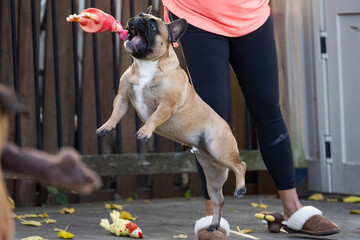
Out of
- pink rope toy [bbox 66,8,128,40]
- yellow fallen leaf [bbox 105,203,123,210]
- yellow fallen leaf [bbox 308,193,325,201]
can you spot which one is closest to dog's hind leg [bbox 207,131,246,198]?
pink rope toy [bbox 66,8,128,40]

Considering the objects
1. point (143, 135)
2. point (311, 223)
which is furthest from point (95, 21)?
point (311, 223)

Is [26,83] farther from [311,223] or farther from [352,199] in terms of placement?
[352,199]

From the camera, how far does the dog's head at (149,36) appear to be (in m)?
2.93

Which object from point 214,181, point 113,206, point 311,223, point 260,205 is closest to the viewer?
point 214,181

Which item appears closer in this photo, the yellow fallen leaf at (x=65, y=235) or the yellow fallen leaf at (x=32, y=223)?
the yellow fallen leaf at (x=65, y=235)

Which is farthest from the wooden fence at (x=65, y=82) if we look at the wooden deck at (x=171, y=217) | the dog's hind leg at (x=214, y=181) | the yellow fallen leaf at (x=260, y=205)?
the dog's hind leg at (x=214, y=181)

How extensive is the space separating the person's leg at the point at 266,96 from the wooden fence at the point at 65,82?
1676mm

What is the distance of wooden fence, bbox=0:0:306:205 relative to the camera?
497cm

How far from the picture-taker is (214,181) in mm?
3383

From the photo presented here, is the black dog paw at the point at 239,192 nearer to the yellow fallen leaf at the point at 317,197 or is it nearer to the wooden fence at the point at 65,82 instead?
the wooden fence at the point at 65,82

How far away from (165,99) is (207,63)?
0.52 metres

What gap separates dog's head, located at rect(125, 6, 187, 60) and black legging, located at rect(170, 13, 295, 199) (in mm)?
385

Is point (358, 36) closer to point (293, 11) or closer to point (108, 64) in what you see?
point (293, 11)

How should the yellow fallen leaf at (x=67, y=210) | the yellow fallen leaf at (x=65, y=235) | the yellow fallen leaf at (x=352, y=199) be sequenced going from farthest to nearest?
the yellow fallen leaf at (x=352, y=199) < the yellow fallen leaf at (x=67, y=210) < the yellow fallen leaf at (x=65, y=235)
